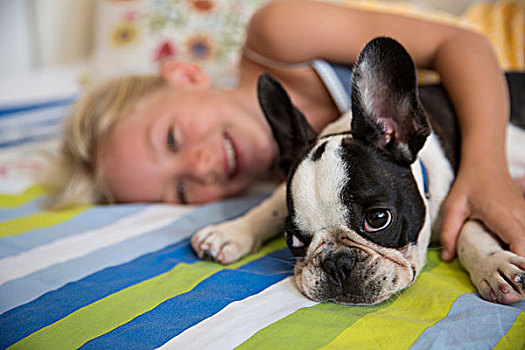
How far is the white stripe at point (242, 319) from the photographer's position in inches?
36.2

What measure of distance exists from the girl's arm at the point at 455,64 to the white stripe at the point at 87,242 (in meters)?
0.81

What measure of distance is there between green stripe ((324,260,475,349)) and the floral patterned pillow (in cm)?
200

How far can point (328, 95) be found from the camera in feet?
6.61

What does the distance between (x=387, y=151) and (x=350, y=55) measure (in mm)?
869

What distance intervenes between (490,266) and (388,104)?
1.44 ft

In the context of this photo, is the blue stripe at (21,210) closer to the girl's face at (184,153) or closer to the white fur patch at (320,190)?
the girl's face at (184,153)

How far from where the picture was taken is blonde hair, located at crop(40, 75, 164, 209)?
2.10 meters

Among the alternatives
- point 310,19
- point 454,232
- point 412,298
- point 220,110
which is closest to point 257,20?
point 310,19

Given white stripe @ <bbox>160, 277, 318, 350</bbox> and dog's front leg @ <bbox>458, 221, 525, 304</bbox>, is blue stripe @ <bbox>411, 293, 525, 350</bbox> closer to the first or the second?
dog's front leg @ <bbox>458, 221, 525, 304</bbox>

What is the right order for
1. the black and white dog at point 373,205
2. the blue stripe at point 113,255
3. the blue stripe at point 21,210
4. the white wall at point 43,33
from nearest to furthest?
the black and white dog at point 373,205
the blue stripe at point 113,255
the blue stripe at point 21,210
the white wall at point 43,33

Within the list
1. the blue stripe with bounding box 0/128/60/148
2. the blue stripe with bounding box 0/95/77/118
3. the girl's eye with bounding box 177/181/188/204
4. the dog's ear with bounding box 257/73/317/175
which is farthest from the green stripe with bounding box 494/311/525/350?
the blue stripe with bounding box 0/95/77/118

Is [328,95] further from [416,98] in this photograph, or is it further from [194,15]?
[194,15]

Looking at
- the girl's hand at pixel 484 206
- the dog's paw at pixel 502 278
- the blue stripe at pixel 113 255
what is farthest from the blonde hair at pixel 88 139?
the dog's paw at pixel 502 278

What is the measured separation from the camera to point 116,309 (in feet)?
3.53
